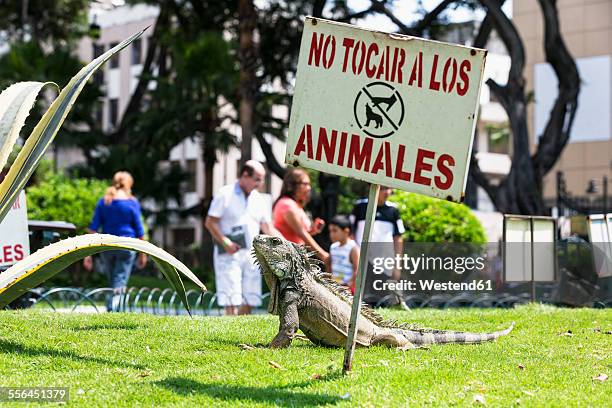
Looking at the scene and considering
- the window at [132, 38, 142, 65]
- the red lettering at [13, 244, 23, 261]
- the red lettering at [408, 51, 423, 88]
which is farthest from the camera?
the window at [132, 38, 142, 65]

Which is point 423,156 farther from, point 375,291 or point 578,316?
point 375,291

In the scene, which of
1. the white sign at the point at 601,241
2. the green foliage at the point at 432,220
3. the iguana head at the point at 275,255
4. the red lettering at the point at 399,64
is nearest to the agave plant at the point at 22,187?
the iguana head at the point at 275,255

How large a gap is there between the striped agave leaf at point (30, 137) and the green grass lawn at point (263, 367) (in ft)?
3.60

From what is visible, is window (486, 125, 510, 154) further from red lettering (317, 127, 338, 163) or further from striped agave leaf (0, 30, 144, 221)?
red lettering (317, 127, 338, 163)

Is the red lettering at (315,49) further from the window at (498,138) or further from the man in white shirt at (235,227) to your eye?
the window at (498,138)

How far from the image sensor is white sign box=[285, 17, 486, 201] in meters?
5.75

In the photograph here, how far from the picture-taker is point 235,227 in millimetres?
10727

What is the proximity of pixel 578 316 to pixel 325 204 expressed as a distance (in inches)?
518

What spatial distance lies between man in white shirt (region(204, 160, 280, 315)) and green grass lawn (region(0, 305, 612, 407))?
2304 millimetres

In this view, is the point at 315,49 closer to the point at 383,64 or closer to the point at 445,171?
the point at 383,64

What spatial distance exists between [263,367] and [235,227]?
475 centimetres

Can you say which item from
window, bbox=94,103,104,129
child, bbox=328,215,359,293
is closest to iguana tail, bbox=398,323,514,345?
child, bbox=328,215,359,293

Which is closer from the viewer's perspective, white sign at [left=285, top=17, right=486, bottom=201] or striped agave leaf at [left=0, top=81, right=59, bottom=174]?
white sign at [left=285, top=17, right=486, bottom=201]

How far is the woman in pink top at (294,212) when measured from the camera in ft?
34.7
